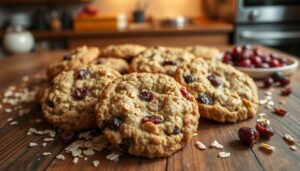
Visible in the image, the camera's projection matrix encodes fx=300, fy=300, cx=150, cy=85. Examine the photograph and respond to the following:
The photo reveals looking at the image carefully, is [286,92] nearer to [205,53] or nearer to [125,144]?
[205,53]

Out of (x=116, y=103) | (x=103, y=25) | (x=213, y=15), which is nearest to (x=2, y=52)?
(x=103, y=25)

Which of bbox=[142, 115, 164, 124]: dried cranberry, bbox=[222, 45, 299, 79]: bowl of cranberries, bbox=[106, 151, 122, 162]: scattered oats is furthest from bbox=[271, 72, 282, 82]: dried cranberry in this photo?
bbox=[106, 151, 122, 162]: scattered oats

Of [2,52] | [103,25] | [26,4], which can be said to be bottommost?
[2,52]

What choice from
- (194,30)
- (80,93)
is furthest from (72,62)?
(194,30)

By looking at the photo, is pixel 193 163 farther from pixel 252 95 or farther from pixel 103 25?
pixel 103 25

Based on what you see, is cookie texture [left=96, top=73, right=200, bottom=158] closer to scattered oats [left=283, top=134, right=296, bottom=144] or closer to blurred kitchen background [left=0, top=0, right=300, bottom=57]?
scattered oats [left=283, top=134, right=296, bottom=144]

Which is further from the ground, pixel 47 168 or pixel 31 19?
pixel 31 19

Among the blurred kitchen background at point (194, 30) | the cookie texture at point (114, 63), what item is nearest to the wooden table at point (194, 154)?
the cookie texture at point (114, 63)
